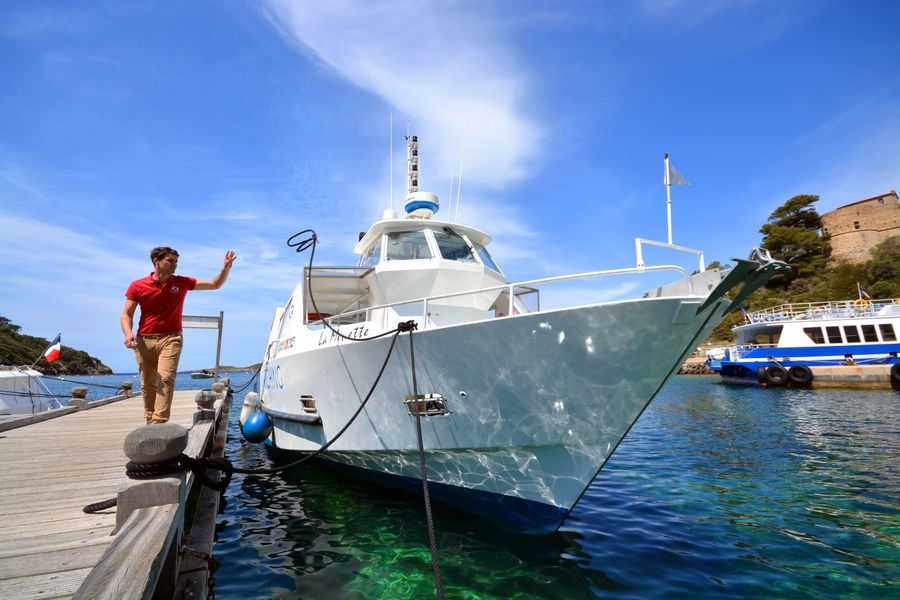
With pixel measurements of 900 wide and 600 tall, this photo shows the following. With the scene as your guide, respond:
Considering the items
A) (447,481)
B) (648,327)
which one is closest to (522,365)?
(648,327)

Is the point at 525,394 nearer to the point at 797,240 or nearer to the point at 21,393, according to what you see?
the point at 21,393

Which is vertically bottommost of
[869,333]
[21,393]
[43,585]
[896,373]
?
[43,585]

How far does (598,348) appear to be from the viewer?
435 cm

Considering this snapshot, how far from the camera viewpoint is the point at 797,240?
177ft

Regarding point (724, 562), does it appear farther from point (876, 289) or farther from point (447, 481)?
point (876, 289)

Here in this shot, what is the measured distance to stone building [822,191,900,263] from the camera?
53906 millimetres

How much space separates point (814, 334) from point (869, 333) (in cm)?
254

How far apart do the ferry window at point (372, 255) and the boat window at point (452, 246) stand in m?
1.05

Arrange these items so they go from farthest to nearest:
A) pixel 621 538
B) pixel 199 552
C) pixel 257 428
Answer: pixel 257 428 → pixel 621 538 → pixel 199 552

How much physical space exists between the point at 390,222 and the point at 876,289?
5781 centimetres

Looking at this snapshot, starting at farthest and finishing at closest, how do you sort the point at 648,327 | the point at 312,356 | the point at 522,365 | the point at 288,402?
the point at 288,402 → the point at 312,356 → the point at 522,365 → the point at 648,327

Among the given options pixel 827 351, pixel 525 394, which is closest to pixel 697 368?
pixel 827 351

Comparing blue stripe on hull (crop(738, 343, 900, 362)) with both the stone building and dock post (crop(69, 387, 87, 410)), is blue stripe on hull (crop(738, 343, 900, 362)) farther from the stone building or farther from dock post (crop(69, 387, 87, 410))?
the stone building

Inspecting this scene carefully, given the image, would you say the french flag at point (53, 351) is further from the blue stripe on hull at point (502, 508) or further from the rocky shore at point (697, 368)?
the rocky shore at point (697, 368)
